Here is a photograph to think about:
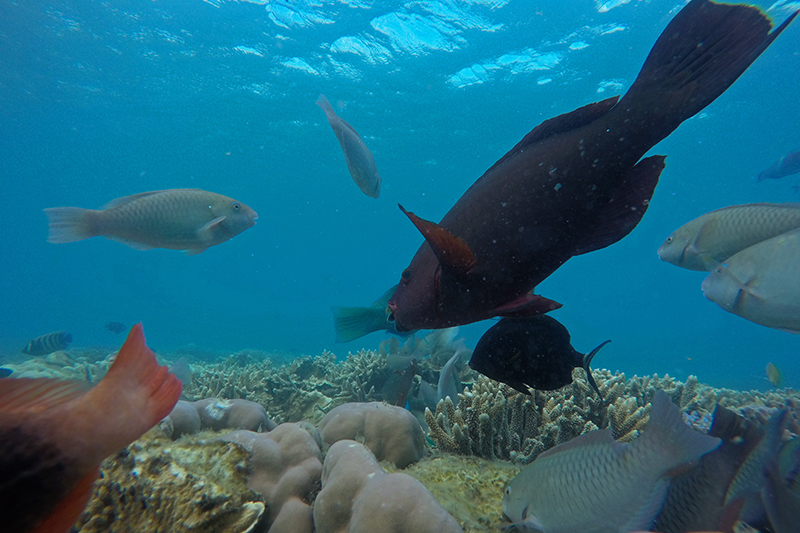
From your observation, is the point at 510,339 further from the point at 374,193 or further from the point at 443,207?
the point at 443,207

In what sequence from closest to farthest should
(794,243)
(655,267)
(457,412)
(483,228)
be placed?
(483,228) < (794,243) < (457,412) < (655,267)

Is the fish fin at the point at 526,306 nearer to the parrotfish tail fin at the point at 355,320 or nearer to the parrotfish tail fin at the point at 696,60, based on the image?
the parrotfish tail fin at the point at 696,60

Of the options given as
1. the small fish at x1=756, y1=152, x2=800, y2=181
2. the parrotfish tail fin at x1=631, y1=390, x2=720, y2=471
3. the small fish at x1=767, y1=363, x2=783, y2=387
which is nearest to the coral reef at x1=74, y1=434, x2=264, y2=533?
the parrotfish tail fin at x1=631, y1=390, x2=720, y2=471

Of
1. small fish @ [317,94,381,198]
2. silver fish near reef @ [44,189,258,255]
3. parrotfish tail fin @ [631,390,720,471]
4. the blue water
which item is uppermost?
the blue water

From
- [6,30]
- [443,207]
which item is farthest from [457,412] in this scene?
[443,207]

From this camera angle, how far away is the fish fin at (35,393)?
3.20ft

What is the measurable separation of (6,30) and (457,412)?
36.5 metres

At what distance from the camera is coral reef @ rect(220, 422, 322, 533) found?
205 cm

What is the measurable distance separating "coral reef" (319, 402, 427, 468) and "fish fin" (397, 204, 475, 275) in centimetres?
186

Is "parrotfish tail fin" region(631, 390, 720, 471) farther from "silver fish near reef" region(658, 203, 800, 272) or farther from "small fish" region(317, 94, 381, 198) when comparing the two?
"small fish" region(317, 94, 381, 198)

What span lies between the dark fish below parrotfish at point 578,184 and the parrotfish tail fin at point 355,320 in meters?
2.00

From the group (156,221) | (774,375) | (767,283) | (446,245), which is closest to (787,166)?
(774,375)

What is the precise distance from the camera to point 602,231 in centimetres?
152

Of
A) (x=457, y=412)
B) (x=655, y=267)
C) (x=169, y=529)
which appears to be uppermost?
(x=169, y=529)
